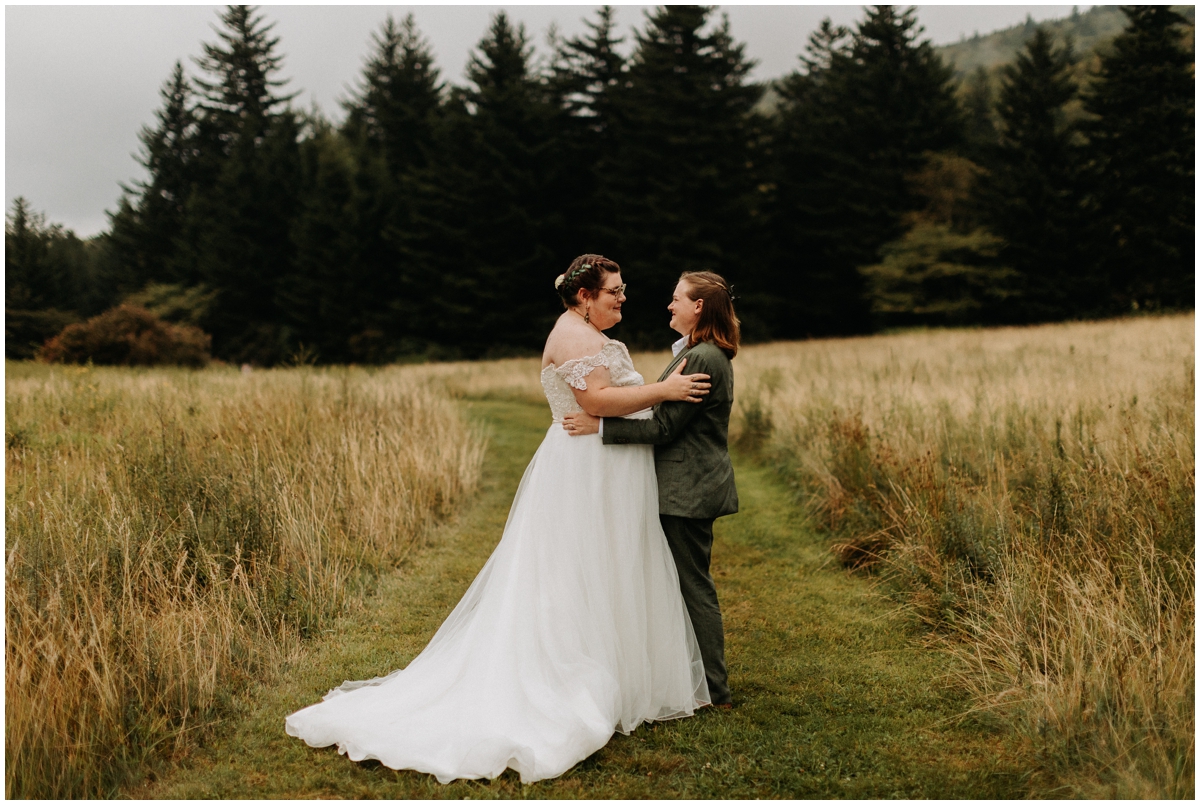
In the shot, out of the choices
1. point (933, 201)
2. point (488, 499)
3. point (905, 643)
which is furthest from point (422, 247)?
point (905, 643)

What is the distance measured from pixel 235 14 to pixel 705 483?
5154 centimetres

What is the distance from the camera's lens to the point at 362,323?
38719 mm

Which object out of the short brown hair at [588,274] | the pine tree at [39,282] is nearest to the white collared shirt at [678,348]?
the short brown hair at [588,274]

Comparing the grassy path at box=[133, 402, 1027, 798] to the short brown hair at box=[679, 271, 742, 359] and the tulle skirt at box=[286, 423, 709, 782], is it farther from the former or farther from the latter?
the short brown hair at box=[679, 271, 742, 359]

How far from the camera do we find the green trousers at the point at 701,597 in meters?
3.88

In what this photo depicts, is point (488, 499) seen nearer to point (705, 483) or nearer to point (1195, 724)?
point (705, 483)

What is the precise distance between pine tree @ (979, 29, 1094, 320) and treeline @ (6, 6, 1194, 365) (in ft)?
0.34

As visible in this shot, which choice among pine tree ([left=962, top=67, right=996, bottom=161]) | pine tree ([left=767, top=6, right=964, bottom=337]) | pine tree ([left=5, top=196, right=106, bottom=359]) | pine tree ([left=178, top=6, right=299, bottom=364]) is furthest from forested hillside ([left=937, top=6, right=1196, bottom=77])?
pine tree ([left=5, top=196, right=106, bottom=359])

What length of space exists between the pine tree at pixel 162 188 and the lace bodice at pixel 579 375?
49554 mm

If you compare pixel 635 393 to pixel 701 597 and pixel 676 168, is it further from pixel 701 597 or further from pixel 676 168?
pixel 676 168

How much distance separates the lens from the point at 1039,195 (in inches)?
1352

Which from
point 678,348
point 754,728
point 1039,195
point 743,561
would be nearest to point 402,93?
point 1039,195

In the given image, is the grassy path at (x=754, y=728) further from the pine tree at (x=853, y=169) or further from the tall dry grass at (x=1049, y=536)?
the pine tree at (x=853, y=169)

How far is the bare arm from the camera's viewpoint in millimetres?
3572
